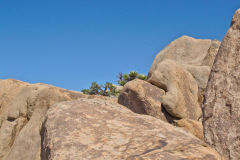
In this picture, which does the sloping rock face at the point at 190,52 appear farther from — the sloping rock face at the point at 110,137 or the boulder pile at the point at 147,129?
the sloping rock face at the point at 110,137

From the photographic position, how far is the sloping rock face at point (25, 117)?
995cm

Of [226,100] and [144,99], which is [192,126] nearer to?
[144,99]

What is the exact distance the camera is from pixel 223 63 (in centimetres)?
495

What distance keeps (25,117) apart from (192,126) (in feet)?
18.4

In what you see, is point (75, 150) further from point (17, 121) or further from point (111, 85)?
point (111, 85)

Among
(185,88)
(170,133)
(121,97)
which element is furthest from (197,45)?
(170,133)

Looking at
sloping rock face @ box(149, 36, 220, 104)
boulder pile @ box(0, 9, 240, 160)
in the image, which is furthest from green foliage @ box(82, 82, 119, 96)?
boulder pile @ box(0, 9, 240, 160)

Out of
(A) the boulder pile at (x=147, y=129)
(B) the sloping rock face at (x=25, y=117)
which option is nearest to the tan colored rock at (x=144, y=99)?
(B) the sloping rock face at (x=25, y=117)

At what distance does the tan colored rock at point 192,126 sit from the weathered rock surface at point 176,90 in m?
0.23

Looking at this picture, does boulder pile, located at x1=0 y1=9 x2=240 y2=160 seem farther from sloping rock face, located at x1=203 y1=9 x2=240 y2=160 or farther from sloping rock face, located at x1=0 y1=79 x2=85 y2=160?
sloping rock face, located at x1=0 y1=79 x2=85 y2=160

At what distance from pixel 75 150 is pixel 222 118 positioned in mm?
2403

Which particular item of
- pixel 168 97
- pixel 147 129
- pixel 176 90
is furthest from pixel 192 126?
pixel 147 129

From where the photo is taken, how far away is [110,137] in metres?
3.57

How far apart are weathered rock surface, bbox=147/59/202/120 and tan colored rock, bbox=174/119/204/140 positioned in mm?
234
